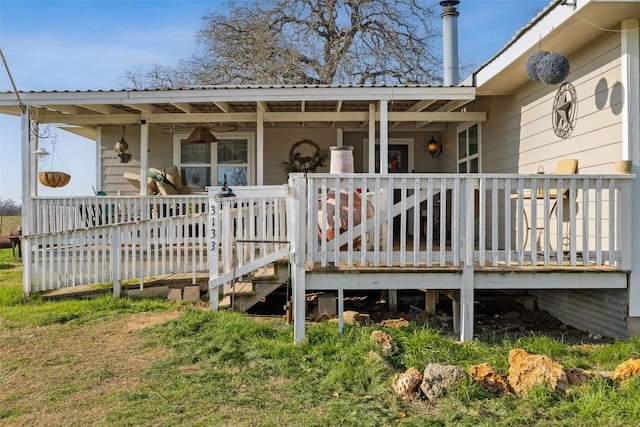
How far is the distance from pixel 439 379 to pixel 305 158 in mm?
6886

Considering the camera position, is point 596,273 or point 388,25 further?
point 388,25

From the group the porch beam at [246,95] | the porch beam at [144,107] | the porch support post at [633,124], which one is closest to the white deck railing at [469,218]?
the porch support post at [633,124]

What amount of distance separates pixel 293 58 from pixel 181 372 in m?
15.8

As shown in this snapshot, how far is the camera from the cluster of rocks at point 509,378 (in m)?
3.13

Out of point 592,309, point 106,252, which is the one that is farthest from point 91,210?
point 592,309

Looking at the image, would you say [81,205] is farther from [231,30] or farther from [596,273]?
[231,30]

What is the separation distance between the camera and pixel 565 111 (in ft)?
18.6

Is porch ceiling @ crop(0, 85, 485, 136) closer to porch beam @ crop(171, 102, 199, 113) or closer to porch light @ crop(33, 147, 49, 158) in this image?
porch beam @ crop(171, 102, 199, 113)

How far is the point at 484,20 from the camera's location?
16.4 m

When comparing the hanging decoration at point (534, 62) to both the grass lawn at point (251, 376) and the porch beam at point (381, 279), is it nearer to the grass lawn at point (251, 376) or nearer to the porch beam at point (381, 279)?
the porch beam at point (381, 279)

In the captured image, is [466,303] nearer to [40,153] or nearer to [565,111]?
[565,111]

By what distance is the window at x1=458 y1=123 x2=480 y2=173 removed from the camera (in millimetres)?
8281

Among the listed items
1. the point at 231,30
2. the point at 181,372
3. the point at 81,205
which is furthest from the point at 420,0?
the point at 181,372

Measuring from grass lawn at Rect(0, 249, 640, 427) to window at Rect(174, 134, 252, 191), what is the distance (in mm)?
4519
